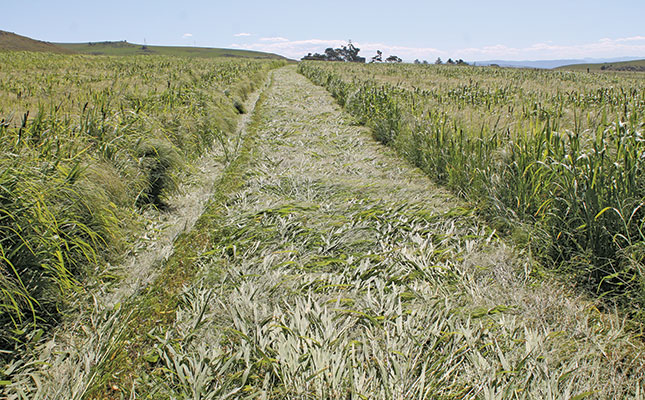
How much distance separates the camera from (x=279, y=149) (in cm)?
677

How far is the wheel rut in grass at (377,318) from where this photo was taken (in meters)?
1.79

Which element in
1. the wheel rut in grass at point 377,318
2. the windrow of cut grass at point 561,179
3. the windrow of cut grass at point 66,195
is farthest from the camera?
the windrow of cut grass at point 561,179

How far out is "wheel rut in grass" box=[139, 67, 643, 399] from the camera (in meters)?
1.79

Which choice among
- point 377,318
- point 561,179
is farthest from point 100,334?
point 561,179

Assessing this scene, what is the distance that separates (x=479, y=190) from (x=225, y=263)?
2.91 m

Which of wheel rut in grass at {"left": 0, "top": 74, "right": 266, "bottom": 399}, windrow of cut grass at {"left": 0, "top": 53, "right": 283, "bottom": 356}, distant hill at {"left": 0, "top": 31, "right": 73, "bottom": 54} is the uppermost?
distant hill at {"left": 0, "top": 31, "right": 73, "bottom": 54}

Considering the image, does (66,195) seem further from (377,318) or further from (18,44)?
(18,44)

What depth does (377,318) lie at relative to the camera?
2246 millimetres

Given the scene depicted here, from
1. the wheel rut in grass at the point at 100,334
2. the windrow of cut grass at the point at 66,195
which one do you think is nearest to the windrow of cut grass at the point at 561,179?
the wheel rut in grass at the point at 100,334

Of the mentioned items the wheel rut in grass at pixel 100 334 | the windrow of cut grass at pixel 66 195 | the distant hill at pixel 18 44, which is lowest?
the wheel rut in grass at pixel 100 334

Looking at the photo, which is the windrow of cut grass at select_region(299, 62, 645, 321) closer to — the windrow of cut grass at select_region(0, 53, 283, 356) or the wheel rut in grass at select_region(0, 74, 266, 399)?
the wheel rut in grass at select_region(0, 74, 266, 399)

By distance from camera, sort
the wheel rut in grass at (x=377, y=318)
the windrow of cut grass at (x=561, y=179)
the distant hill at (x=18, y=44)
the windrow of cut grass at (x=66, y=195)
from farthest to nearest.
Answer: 1. the distant hill at (x=18, y=44)
2. the windrow of cut grass at (x=561, y=179)
3. the windrow of cut grass at (x=66, y=195)
4. the wheel rut in grass at (x=377, y=318)

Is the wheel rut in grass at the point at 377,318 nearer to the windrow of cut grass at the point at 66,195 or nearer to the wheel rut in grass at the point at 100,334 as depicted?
the wheel rut in grass at the point at 100,334

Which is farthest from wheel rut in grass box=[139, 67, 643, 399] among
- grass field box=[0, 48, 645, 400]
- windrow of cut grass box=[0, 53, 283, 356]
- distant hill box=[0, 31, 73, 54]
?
distant hill box=[0, 31, 73, 54]
